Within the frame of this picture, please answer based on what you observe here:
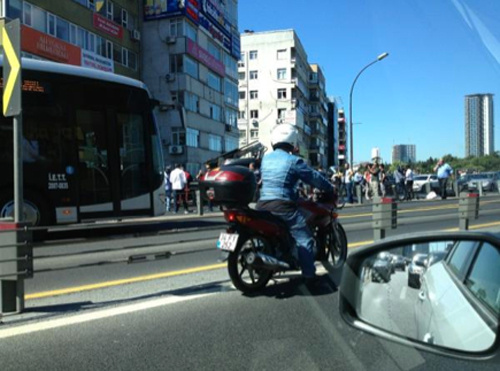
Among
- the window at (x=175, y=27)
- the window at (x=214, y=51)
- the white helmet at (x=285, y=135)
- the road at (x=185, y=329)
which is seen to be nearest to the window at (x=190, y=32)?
the window at (x=175, y=27)

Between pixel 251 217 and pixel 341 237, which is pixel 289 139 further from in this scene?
pixel 341 237

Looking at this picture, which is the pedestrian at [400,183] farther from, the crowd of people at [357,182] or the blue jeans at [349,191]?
the blue jeans at [349,191]

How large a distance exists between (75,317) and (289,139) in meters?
2.89

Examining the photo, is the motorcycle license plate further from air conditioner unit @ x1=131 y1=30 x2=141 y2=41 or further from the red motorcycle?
air conditioner unit @ x1=131 y1=30 x2=141 y2=41

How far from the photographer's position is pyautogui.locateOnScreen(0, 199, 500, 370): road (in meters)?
3.51

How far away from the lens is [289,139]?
17.9ft

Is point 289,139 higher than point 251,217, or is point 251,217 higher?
point 289,139

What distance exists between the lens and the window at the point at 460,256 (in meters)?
1.86

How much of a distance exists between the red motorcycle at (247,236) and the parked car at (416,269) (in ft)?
10.3

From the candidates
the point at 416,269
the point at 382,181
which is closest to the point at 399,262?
the point at 416,269

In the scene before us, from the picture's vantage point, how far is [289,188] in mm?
5383

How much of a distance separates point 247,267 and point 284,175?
3.55 feet

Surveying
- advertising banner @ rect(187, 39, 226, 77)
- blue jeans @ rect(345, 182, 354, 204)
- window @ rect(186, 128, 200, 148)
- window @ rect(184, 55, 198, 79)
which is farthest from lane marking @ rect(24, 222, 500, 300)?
advertising banner @ rect(187, 39, 226, 77)

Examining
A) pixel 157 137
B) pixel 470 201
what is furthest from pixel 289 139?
pixel 157 137
